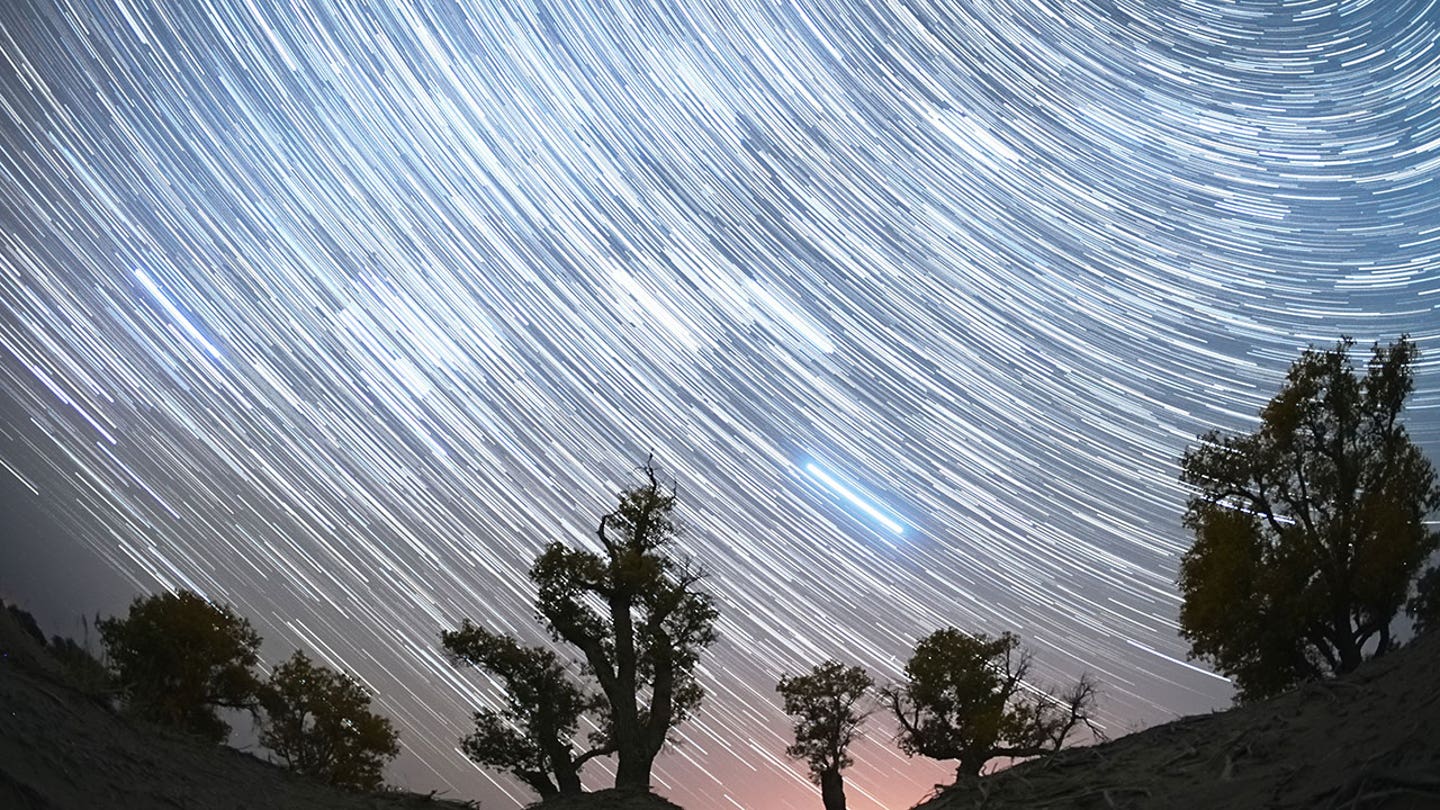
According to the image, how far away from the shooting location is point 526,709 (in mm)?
21703

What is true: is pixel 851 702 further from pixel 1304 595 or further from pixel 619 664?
pixel 1304 595

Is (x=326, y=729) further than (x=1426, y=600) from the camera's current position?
Yes

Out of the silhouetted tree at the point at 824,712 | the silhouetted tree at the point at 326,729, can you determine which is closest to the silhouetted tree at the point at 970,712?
the silhouetted tree at the point at 824,712

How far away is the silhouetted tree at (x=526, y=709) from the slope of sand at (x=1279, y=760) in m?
12.7

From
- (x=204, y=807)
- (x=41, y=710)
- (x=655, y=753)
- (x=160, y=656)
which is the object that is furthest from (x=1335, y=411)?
(x=160, y=656)

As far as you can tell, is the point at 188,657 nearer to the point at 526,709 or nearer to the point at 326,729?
the point at 326,729

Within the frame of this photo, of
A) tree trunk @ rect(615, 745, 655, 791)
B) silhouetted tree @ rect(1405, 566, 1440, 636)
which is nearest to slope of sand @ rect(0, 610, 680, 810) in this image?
tree trunk @ rect(615, 745, 655, 791)

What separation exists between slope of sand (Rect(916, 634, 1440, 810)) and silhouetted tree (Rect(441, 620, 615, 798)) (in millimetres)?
12686

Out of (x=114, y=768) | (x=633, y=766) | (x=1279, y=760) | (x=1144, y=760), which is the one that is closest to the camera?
(x=1279, y=760)

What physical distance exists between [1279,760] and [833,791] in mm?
15079

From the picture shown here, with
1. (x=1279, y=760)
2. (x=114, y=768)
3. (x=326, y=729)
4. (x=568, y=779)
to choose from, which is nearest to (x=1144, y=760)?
(x=1279, y=760)

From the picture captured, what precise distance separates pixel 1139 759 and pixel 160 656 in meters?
26.4

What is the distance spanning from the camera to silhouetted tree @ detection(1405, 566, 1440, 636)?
803 inches

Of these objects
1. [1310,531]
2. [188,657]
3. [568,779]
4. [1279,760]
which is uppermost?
[1310,531]
